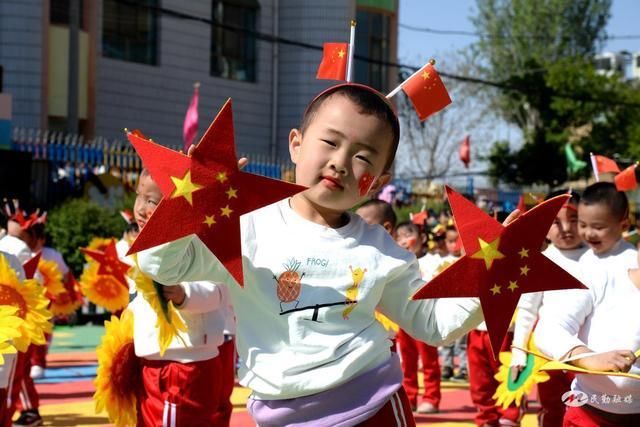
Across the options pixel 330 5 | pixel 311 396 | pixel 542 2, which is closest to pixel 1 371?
pixel 311 396

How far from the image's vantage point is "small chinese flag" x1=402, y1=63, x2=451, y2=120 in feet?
13.9

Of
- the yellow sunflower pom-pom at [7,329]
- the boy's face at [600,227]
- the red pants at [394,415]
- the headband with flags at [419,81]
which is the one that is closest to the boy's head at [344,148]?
the red pants at [394,415]

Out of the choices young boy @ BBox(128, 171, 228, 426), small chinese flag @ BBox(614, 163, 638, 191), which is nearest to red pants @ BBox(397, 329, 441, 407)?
small chinese flag @ BBox(614, 163, 638, 191)

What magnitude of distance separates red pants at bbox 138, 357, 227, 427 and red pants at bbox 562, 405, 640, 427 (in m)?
1.94

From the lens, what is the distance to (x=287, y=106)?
101 feet

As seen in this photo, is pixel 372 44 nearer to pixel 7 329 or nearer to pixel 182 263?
pixel 7 329

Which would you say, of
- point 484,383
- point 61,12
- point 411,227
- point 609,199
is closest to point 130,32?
point 61,12

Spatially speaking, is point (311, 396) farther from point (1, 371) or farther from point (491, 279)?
point (1, 371)

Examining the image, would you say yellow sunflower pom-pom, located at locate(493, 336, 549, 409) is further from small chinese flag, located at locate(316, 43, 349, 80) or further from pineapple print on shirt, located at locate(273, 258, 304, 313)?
pineapple print on shirt, located at locate(273, 258, 304, 313)

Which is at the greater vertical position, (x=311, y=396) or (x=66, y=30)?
(x=66, y=30)

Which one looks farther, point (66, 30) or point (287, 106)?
point (287, 106)

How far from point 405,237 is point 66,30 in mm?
16918

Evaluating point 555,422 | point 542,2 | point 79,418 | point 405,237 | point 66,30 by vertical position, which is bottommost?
point 79,418

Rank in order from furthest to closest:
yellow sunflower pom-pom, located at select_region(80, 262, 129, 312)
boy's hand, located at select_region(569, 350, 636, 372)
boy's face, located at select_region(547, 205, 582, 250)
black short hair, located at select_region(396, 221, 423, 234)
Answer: black short hair, located at select_region(396, 221, 423, 234) → yellow sunflower pom-pom, located at select_region(80, 262, 129, 312) → boy's face, located at select_region(547, 205, 582, 250) → boy's hand, located at select_region(569, 350, 636, 372)
